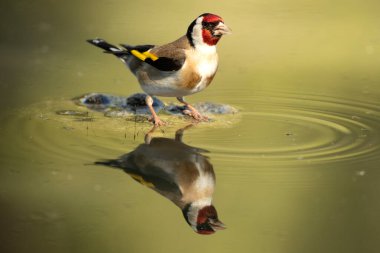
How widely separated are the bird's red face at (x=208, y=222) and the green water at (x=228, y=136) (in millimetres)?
59

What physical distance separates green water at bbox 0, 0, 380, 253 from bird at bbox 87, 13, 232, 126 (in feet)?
1.14

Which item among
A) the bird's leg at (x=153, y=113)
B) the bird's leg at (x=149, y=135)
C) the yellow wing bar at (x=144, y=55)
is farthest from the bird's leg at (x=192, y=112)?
the yellow wing bar at (x=144, y=55)

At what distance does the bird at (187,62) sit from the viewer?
22.1ft

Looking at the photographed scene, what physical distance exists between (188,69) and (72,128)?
40.8 inches

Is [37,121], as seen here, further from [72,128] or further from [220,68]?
[220,68]

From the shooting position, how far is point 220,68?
365 inches

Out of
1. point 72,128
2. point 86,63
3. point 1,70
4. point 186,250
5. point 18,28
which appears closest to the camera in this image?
point 186,250

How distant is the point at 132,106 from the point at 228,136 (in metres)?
1.39

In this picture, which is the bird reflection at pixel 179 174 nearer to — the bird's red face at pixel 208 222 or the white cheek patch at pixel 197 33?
the bird's red face at pixel 208 222

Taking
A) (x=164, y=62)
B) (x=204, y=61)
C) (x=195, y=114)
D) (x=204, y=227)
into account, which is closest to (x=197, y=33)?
(x=204, y=61)

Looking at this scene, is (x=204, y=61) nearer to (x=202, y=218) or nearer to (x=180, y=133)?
(x=180, y=133)

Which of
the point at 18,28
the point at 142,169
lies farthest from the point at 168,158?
the point at 18,28

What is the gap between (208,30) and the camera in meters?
6.80

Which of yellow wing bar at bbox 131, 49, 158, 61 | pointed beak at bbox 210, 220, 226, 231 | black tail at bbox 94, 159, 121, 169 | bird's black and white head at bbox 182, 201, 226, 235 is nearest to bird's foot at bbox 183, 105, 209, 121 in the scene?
yellow wing bar at bbox 131, 49, 158, 61
